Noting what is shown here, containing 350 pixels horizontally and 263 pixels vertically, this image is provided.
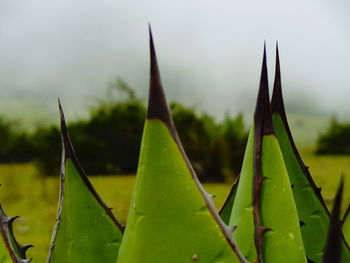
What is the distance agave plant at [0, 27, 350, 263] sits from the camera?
0.33 m

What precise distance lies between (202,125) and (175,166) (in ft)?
23.9

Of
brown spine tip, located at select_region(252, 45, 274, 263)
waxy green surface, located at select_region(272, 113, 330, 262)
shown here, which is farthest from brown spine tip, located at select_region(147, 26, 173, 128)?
waxy green surface, located at select_region(272, 113, 330, 262)

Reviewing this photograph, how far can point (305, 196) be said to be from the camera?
51 centimetres

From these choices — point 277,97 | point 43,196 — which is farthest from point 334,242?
point 43,196

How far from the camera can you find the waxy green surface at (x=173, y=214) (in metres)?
0.32

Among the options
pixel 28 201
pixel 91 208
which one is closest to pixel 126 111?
pixel 28 201

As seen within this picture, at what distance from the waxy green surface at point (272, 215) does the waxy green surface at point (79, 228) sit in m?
0.18

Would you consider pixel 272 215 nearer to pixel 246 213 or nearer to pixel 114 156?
pixel 246 213

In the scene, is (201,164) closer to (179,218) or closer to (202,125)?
(202,125)

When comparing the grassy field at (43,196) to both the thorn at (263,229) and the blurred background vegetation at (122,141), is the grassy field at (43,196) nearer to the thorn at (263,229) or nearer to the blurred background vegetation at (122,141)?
the blurred background vegetation at (122,141)

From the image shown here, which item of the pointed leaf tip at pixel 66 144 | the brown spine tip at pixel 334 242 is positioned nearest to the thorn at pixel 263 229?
the brown spine tip at pixel 334 242

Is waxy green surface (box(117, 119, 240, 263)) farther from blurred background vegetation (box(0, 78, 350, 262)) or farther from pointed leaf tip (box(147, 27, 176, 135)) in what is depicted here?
blurred background vegetation (box(0, 78, 350, 262))

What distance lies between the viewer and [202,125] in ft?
24.9

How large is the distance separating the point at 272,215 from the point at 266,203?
0.04 ft
